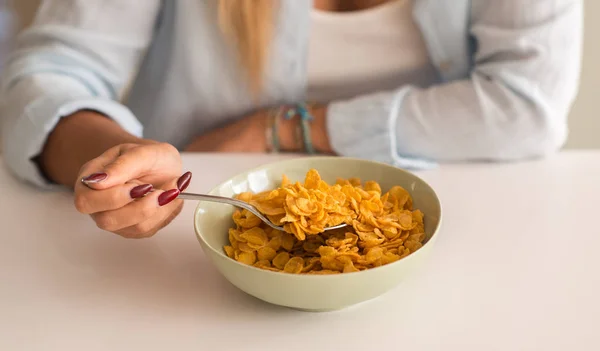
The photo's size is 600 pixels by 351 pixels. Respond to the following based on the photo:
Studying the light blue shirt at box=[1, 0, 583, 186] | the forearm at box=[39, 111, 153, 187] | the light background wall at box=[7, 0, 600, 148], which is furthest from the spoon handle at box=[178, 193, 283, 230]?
the light background wall at box=[7, 0, 600, 148]

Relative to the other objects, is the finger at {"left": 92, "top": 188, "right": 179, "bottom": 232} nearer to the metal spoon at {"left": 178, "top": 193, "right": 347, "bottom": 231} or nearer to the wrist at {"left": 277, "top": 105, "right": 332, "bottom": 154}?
the metal spoon at {"left": 178, "top": 193, "right": 347, "bottom": 231}

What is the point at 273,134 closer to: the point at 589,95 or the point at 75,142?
the point at 75,142

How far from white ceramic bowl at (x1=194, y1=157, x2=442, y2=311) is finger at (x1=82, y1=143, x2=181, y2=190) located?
6 cm

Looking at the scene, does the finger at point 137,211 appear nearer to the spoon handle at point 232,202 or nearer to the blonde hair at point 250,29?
the spoon handle at point 232,202

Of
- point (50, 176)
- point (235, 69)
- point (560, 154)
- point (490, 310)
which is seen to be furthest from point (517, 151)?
point (50, 176)

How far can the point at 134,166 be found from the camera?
0.57 metres

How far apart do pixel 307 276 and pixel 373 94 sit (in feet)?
1.57

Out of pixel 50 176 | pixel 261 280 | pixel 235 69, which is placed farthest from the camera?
pixel 235 69

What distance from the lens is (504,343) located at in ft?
1.63

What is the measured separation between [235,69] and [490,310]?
625 mm

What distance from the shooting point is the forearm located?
732 millimetres

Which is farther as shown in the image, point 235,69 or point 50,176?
point 235,69

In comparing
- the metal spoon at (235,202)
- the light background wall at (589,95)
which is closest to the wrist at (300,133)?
the metal spoon at (235,202)

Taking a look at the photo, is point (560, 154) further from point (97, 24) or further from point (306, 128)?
point (97, 24)
